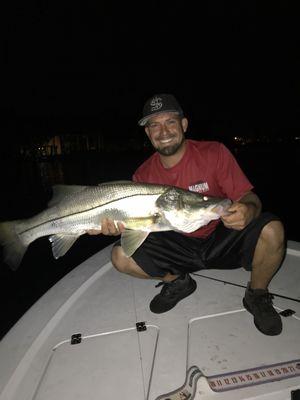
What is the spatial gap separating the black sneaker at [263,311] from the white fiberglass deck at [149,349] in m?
0.07

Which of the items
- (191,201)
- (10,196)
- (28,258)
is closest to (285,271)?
(191,201)

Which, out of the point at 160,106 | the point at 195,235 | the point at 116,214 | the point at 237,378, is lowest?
the point at 237,378

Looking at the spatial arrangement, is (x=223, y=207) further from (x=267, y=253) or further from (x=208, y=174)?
(x=208, y=174)

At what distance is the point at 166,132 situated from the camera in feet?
11.7

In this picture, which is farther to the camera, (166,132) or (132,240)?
(166,132)

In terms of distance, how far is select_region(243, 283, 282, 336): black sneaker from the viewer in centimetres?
263

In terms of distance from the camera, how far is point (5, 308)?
262 inches

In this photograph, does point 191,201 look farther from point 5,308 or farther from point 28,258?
point 28,258

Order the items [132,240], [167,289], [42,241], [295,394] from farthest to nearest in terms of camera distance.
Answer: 1. [42,241]
2. [167,289]
3. [132,240]
4. [295,394]

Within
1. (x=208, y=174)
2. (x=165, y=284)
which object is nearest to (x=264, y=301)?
(x=165, y=284)

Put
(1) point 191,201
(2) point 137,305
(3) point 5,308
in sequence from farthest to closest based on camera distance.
Answer: (3) point 5,308 < (2) point 137,305 < (1) point 191,201

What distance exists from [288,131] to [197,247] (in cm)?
10315

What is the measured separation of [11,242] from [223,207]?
7.42 ft

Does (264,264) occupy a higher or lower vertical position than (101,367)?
higher
